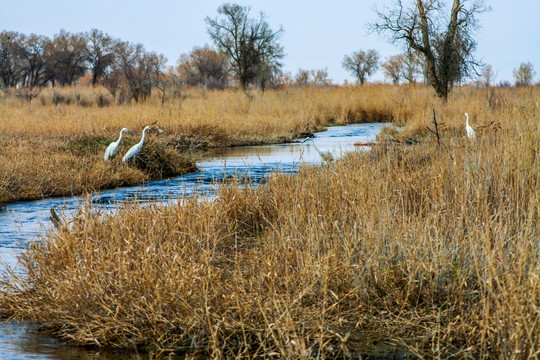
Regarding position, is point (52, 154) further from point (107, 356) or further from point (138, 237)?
point (107, 356)

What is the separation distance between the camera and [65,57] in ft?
171

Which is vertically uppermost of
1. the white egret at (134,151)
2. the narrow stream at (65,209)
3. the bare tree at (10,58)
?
the bare tree at (10,58)

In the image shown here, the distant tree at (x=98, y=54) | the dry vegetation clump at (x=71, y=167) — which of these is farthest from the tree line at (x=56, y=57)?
the dry vegetation clump at (x=71, y=167)

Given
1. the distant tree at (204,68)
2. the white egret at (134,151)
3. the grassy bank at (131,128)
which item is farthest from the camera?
the distant tree at (204,68)

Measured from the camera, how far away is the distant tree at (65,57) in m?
51.2

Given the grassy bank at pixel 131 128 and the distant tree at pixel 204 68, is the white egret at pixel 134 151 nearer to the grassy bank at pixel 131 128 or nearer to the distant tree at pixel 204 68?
the grassy bank at pixel 131 128

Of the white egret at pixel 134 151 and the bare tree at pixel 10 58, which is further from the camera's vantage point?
the bare tree at pixel 10 58

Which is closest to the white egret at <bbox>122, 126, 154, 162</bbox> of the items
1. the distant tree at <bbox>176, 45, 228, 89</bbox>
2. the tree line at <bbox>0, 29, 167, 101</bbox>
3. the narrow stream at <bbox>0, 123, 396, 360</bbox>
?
the narrow stream at <bbox>0, 123, 396, 360</bbox>

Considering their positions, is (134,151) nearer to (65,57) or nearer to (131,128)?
(131,128)

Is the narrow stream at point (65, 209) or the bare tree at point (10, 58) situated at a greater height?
the bare tree at point (10, 58)

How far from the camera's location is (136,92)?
25406mm

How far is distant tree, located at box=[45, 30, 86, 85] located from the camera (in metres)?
51.2

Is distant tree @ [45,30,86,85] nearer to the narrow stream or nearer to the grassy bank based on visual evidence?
the grassy bank

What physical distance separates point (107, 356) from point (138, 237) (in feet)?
3.94
